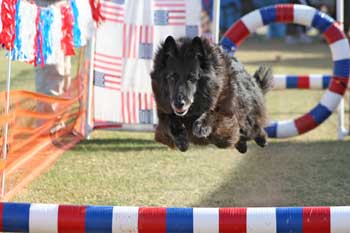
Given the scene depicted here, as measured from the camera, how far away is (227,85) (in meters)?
5.16

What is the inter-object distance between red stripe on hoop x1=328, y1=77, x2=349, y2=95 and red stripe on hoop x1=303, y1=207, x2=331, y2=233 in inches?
165

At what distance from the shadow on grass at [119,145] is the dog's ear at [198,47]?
2.96 meters

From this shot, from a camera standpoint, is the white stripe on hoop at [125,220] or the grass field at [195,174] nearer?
the white stripe on hoop at [125,220]

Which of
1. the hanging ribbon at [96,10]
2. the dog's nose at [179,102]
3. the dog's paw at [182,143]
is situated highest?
the hanging ribbon at [96,10]

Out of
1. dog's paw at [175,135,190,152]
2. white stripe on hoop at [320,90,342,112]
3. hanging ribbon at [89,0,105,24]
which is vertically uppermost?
hanging ribbon at [89,0,105,24]

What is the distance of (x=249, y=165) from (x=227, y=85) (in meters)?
2.02

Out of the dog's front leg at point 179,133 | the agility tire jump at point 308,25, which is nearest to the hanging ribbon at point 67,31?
the agility tire jump at point 308,25

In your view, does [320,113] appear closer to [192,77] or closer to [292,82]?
[292,82]

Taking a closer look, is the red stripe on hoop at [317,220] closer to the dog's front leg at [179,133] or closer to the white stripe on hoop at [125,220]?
the white stripe on hoop at [125,220]

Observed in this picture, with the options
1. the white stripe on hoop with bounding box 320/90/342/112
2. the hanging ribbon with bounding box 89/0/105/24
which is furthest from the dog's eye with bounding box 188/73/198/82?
the white stripe on hoop with bounding box 320/90/342/112

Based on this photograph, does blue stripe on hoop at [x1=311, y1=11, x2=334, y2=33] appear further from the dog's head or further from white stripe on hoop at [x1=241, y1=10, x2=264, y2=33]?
the dog's head

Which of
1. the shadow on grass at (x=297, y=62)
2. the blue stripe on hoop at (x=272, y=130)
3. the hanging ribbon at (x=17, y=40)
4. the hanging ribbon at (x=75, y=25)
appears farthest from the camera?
the shadow on grass at (x=297, y=62)

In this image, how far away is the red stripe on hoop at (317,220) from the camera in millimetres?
3637

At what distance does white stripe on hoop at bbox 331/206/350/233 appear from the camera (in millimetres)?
3635
